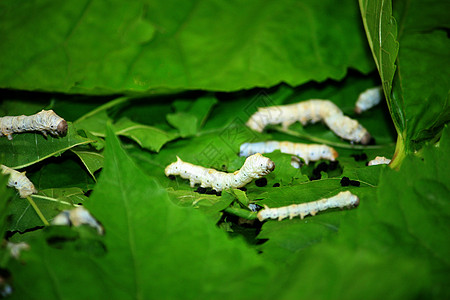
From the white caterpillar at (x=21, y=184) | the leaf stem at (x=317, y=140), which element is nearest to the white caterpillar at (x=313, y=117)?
the leaf stem at (x=317, y=140)

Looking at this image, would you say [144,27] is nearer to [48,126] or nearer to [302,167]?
[48,126]

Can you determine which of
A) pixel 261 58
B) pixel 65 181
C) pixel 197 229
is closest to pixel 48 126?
pixel 65 181

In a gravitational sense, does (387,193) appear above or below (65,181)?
below

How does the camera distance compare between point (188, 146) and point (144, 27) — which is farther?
point (144, 27)

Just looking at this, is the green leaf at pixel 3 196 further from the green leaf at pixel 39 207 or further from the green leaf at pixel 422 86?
the green leaf at pixel 422 86

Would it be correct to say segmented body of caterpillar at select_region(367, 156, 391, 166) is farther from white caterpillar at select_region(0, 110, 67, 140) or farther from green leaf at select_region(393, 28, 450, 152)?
white caterpillar at select_region(0, 110, 67, 140)

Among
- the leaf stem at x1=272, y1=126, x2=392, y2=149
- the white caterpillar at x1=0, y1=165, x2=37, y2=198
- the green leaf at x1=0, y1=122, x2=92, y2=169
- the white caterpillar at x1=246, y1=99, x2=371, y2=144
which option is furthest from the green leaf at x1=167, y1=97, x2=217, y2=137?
the white caterpillar at x1=0, y1=165, x2=37, y2=198
